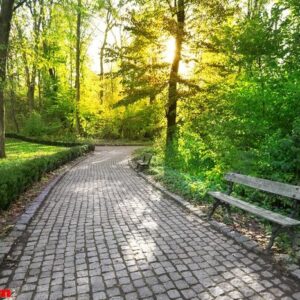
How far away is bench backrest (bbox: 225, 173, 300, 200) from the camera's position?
162 inches

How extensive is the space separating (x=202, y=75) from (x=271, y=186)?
10.7 metres

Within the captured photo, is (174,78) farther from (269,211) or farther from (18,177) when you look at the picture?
(269,211)

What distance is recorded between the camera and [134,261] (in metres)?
3.98

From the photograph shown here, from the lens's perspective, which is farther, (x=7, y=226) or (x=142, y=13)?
(x=142, y=13)

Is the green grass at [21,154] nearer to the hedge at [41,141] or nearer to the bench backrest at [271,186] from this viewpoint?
the hedge at [41,141]

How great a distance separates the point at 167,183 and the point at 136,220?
3281 mm

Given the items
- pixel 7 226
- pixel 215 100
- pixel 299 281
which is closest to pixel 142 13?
pixel 215 100

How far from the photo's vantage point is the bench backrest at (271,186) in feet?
13.5

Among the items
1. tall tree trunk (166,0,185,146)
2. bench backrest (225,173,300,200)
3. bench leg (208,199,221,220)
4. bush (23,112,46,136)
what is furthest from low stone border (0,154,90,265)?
bush (23,112,46,136)

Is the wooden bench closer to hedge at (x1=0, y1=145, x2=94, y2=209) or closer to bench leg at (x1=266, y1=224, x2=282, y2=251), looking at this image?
bench leg at (x1=266, y1=224, x2=282, y2=251)

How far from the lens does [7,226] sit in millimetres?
5355

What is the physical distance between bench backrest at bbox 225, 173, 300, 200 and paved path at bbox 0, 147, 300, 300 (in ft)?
3.17

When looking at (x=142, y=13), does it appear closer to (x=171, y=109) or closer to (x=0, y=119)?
(x=171, y=109)

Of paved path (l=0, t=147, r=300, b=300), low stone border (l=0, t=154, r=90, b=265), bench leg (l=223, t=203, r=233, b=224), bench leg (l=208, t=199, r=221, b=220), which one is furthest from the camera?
bench leg (l=208, t=199, r=221, b=220)
